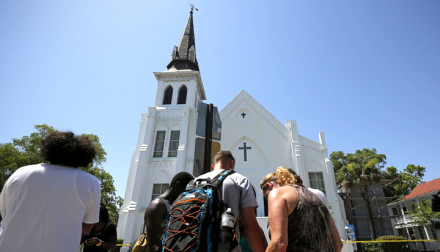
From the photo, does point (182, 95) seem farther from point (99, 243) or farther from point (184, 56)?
point (99, 243)

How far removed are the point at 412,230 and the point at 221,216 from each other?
37628 mm

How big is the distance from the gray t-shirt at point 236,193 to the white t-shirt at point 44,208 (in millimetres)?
1173

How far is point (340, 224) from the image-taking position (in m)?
14.6

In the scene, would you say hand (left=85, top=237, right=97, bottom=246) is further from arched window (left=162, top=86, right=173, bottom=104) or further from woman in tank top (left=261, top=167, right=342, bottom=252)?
arched window (left=162, top=86, right=173, bottom=104)

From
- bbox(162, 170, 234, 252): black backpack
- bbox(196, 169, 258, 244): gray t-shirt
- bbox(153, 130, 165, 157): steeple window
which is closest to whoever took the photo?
bbox(162, 170, 234, 252): black backpack

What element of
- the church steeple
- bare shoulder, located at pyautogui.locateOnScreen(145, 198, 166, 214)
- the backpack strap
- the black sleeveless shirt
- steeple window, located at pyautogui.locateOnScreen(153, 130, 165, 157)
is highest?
the church steeple

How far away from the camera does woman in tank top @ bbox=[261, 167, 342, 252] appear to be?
1961mm

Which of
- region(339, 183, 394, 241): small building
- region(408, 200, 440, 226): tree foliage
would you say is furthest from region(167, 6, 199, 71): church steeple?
region(408, 200, 440, 226): tree foliage

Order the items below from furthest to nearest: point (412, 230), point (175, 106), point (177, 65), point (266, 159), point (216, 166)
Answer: point (412, 230)
point (177, 65)
point (175, 106)
point (266, 159)
point (216, 166)

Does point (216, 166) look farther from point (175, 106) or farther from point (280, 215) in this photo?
point (175, 106)

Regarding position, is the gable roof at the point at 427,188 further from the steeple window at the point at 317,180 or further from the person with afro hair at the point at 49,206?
the person with afro hair at the point at 49,206

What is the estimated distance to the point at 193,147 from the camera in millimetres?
17844

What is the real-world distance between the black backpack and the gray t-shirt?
0.32 ft

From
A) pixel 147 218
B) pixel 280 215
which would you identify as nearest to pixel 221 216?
pixel 280 215
